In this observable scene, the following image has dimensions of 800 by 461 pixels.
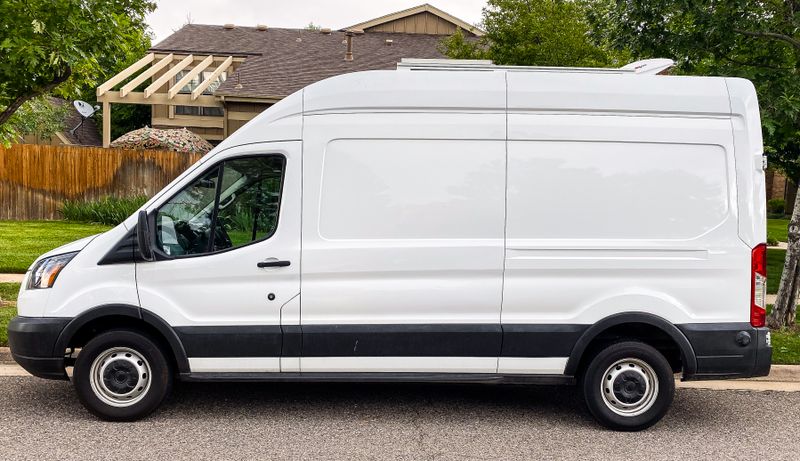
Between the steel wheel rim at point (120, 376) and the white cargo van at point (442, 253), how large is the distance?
1 cm

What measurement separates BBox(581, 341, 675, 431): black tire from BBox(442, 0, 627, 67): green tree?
15.3 m

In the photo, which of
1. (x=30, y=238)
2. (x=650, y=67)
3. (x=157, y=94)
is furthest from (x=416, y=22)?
(x=650, y=67)

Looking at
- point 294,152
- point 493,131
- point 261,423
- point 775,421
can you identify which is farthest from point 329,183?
point 775,421

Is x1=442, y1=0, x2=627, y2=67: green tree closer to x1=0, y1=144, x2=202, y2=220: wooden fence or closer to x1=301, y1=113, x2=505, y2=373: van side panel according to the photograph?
x1=0, y1=144, x2=202, y2=220: wooden fence

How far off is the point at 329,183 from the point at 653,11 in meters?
5.70

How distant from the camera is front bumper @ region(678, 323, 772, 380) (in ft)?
19.9

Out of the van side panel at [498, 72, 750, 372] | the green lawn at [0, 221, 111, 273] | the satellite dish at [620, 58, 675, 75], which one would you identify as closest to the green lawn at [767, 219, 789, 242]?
the green lawn at [0, 221, 111, 273]

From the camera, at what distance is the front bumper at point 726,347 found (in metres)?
6.07

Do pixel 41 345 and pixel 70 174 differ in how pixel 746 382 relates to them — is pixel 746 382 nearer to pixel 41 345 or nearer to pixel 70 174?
pixel 41 345

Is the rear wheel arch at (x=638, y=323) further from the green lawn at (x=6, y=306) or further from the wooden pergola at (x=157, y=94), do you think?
the wooden pergola at (x=157, y=94)

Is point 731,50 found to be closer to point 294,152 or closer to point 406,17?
point 294,152

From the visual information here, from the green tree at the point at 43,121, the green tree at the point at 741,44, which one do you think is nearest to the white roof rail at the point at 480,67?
the green tree at the point at 741,44

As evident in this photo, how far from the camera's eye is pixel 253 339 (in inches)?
239

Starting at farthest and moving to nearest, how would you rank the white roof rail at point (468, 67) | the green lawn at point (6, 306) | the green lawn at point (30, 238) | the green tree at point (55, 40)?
the green lawn at point (30, 238) → the green tree at point (55, 40) → the green lawn at point (6, 306) → the white roof rail at point (468, 67)
